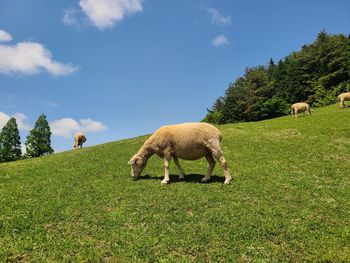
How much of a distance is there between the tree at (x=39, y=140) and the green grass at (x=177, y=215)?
211 feet

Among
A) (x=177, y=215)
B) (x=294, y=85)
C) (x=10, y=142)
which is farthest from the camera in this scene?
(x=294, y=85)

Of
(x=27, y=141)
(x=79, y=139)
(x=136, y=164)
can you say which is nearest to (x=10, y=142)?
(x=27, y=141)

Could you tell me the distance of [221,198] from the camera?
1678 cm

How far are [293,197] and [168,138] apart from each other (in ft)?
24.0

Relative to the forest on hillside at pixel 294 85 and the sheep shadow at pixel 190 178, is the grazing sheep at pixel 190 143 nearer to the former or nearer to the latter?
the sheep shadow at pixel 190 178

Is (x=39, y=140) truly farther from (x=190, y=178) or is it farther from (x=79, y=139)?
(x=190, y=178)

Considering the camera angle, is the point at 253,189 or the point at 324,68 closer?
the point at 253,189

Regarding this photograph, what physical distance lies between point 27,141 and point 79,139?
43.9 m

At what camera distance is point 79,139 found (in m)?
49.2

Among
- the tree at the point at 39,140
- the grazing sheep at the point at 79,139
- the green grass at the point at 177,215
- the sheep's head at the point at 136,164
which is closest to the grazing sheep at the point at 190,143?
the sheep's head at the point at 136,164

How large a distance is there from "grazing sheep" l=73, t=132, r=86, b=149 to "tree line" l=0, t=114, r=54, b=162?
40487 millimetres

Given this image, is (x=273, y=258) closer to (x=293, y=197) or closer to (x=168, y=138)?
(x=293, y=197)

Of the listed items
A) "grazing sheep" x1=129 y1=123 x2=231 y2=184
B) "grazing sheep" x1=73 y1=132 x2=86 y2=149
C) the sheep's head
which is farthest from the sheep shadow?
"grazing sheep" x1=73 y1=132 x2=86 y2=149

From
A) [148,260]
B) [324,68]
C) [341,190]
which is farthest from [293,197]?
[324,68]
